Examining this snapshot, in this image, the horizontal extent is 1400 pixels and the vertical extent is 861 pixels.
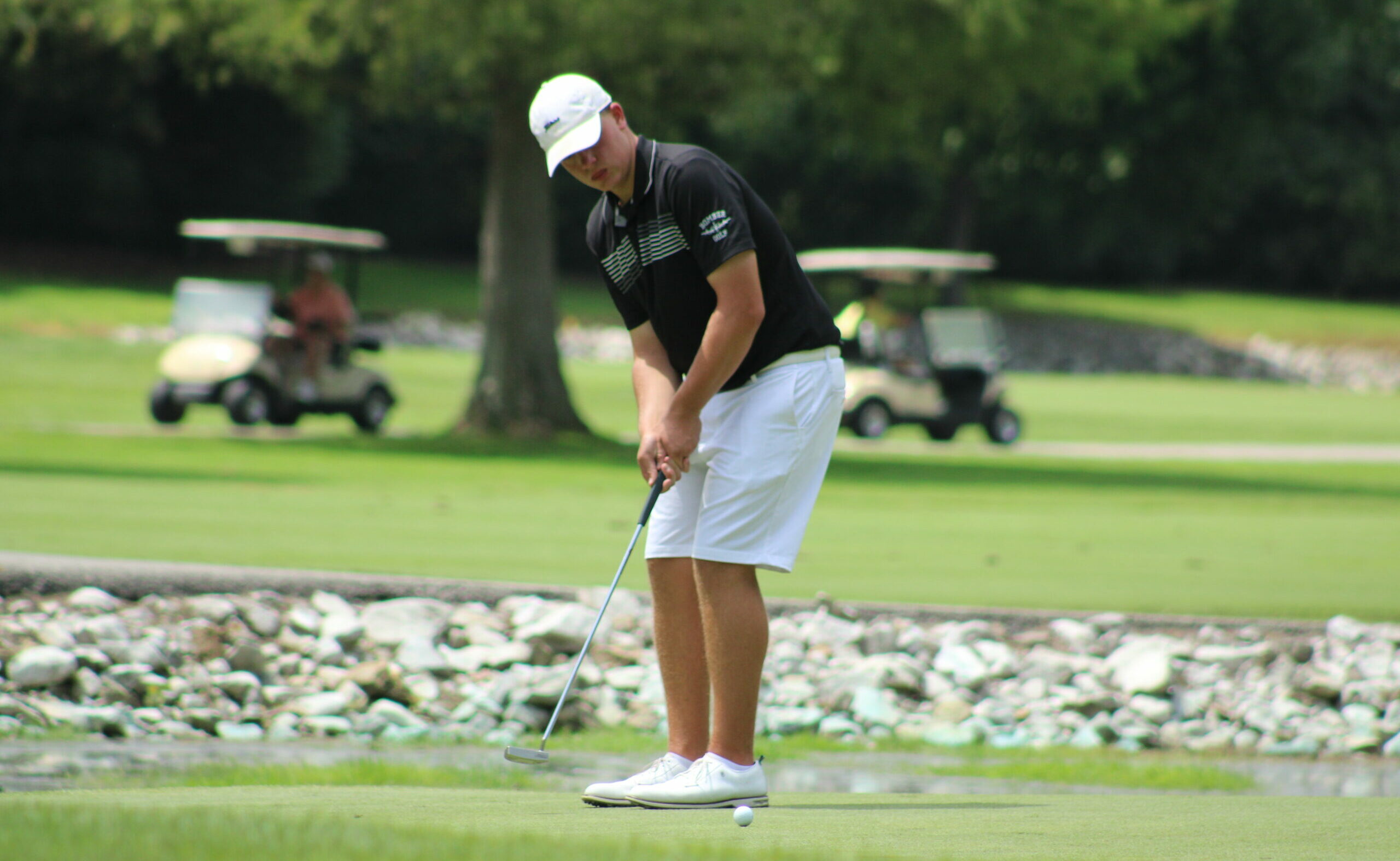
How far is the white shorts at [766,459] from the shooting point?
449cm

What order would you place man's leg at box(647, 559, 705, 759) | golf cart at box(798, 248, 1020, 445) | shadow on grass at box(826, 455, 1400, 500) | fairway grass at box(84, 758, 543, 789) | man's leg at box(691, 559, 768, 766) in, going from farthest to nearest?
1. golf cart at box(798, 248, 1020, 445)
2. shadow on grass at box(826, 455, 1400, 500)
3. fairway grass at box(84, 758, 543, 789)
4. man's leg at box(647, 559, 705, 759)
5. man's leg at box(691, 559, 768, 766)

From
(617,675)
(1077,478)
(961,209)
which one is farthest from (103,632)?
(961,209)

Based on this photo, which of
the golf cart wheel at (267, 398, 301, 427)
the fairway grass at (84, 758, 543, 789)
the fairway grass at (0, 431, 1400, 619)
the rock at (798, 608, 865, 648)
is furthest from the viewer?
the golf cart wheel at (267, 398, 301, 427)

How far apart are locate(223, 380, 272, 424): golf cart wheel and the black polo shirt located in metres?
15.0

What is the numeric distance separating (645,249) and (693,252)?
0.60 feet

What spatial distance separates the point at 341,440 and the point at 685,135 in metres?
28.8

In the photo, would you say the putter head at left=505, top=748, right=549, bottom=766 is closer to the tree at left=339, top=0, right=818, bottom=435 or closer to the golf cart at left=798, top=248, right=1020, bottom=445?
the tree at left=339, top=0, right=818, bottom=435

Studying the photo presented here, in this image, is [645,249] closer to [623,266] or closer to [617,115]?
[623,266]

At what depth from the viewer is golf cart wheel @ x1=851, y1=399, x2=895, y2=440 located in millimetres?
21812

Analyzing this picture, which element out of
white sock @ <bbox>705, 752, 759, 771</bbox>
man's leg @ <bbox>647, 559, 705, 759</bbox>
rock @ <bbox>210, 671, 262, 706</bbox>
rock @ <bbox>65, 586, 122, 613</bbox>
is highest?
man's leg @ <bbox>647, 559, 705, 759</bbox>

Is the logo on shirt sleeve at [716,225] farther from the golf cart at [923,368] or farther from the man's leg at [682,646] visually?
the golf cart at [923,368]

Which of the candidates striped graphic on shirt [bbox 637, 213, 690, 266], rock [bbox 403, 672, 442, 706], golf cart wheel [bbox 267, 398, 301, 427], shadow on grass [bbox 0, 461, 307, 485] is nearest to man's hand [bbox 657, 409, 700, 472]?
striped graphic on shirt [bbox 637, 213, 690, 266]

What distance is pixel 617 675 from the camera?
714 cm

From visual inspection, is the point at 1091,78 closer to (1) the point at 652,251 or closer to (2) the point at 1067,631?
(2) the point at 1067,631
